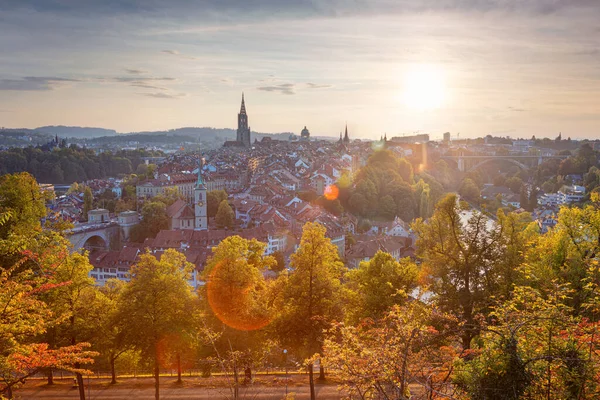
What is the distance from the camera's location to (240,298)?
469 inches

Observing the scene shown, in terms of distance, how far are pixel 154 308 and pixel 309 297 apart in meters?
3.45

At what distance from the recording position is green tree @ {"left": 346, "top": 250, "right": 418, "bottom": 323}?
12911mm

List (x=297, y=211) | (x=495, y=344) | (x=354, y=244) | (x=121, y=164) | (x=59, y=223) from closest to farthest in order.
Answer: (x=495, y=344) < (x=59, y=223) < (x=354, y=244) < (x=297, y=211) < (x=121, y=164)

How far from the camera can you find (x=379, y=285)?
1327 centimetres

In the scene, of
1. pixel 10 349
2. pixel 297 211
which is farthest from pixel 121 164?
pixel 10 349

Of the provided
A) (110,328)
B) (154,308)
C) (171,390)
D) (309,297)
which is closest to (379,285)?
(309,297)

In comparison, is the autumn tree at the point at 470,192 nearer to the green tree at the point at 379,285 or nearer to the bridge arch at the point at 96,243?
the bridge arch at the point at 96,243

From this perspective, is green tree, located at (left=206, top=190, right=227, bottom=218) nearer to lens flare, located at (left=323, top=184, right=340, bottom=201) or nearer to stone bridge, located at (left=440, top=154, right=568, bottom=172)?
lens flare, located at (left=323, top=184, right=340, bottom=201)

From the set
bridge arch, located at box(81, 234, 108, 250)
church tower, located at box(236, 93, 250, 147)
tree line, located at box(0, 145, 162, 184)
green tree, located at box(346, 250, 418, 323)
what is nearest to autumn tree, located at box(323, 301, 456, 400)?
green tree, located at box(346, 250, 418, 323)

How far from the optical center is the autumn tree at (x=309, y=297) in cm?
1127

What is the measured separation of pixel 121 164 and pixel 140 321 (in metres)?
101

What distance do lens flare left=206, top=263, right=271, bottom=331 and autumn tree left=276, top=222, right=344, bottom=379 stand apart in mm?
565

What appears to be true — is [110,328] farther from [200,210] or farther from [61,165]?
[61,165]

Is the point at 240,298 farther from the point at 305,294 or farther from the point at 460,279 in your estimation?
the point at 460,279
